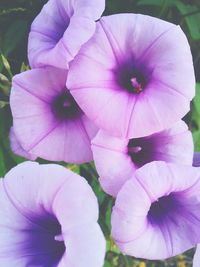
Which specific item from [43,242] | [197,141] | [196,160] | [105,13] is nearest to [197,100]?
[197,141]

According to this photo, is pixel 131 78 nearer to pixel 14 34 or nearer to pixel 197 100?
pixel 197 100

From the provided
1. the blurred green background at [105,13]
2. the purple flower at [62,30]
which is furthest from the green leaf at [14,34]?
the purple flower at [62,30]

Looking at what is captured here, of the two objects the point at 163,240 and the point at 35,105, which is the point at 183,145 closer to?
the point at 163,240

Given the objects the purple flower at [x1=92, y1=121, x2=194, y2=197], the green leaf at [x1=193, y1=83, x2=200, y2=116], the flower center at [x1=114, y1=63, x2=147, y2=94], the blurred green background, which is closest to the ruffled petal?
the purple flower at [x1=92, y1=121, x2=194, y2=197]

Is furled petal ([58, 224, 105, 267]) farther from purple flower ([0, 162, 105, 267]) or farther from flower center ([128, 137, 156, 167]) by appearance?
flower center ([128, 137, 156, 167])

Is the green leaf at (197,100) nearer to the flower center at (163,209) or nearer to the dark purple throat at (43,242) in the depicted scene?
the flower center at (163,209)

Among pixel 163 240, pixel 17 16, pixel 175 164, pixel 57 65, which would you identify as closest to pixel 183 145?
pixel 175 164
